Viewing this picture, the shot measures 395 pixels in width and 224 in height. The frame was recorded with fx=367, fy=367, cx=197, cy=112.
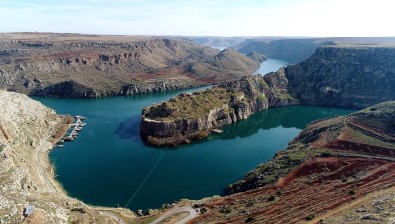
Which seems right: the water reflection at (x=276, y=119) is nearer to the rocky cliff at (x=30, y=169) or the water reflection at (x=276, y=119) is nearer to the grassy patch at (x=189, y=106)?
the grassy patch at (x=189, y=106)

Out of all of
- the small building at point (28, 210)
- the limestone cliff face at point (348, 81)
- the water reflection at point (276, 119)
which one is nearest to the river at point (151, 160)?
the water reflection at point (276, 119)

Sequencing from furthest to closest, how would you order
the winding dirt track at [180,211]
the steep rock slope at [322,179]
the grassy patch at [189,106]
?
the grassy patch at [189,106] < the winding dirt track at [180,211] < the steep rock slope at [322,179]

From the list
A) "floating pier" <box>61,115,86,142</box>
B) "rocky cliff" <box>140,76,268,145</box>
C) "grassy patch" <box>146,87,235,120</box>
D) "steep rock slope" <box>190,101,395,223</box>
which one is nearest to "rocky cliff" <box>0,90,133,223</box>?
"floating pier" <box>61,115,86,142</box>

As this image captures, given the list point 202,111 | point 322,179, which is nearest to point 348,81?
point 202,111

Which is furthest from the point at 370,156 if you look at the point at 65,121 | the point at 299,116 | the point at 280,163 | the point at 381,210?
the point at 65,121

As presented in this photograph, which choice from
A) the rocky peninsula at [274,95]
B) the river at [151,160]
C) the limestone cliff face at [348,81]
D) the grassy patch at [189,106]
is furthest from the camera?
the limestone cliff face at [348,81]

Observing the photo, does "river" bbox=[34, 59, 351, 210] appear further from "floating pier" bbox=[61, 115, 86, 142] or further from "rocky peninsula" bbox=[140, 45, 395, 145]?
"rocky peninsula" bbox=[140, 45, 395, 145]

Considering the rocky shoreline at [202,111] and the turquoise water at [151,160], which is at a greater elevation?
the rocky shoreline at [202,111]

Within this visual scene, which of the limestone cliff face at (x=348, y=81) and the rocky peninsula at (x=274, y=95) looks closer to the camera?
the rocky peninsula at (x=274, y=95)

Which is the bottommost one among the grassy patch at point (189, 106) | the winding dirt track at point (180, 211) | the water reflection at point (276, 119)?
the winding dirt track at point (180, 211)
